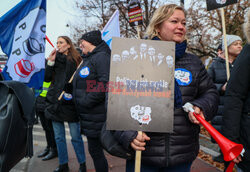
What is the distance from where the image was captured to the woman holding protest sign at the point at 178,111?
4.94 ft

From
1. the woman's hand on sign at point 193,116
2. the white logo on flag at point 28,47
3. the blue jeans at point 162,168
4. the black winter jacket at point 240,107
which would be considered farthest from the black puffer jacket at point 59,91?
the black winter jacket at point 240,107

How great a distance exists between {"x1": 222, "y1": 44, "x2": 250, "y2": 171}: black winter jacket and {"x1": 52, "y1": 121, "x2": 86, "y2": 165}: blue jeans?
2.21m

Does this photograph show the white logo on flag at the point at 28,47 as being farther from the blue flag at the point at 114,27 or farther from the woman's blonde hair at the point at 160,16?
the woman's blonde hair at the point at 160,16

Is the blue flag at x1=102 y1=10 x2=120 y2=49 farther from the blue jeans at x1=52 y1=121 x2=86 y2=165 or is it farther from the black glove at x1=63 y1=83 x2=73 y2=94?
the blue jeans at x1=52 y1=121 x2=86 y2=165

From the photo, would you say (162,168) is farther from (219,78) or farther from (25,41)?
(219,78)

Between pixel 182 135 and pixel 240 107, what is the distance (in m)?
0.61

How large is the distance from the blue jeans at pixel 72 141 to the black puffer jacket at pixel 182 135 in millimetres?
1838

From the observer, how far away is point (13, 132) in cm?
158

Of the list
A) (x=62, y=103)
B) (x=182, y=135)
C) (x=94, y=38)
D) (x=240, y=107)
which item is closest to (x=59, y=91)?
(x=62, y=103)

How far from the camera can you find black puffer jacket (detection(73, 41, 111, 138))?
2576 millimetres

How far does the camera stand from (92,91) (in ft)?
8.47

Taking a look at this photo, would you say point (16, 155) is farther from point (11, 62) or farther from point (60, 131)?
point (60, 131)

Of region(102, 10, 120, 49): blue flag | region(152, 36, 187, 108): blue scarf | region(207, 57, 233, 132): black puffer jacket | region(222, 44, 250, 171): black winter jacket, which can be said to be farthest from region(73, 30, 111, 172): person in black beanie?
region(207, 57, 233, 132): black puffer jacket

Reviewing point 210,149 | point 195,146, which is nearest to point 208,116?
point 195,146
